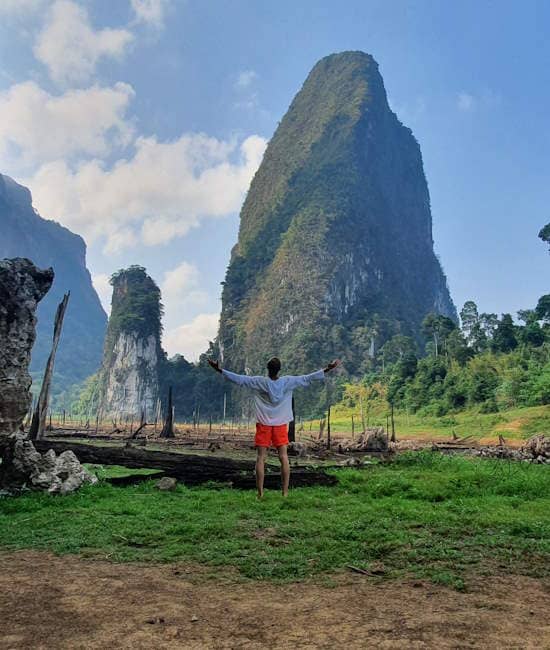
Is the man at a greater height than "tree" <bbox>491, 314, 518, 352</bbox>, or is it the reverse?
"tree" <bbox>491, 314, 518, 352</bbox>

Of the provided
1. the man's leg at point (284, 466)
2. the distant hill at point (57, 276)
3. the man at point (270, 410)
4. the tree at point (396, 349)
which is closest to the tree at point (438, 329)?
the tree at point (396, 349)

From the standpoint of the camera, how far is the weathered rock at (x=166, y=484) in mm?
8133

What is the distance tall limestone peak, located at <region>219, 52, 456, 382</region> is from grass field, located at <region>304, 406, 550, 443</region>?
42.2 m

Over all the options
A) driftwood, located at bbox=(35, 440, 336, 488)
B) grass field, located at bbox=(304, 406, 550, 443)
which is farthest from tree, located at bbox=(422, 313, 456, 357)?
driftwood, located at bbox=(35, 440, 336, 488)

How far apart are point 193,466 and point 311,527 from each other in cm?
453

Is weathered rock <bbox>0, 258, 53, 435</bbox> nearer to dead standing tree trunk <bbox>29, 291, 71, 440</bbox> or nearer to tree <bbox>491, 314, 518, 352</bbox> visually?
dead standing tree trunk <bbox>29, 291, 71, 440</bbox>

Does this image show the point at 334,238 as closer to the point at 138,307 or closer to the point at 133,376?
the point at 138,307

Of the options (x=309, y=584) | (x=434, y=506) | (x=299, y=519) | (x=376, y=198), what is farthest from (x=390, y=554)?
(x=376, y=198)

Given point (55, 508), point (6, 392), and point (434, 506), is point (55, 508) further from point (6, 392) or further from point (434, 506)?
point (434, 506)

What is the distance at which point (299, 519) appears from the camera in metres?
→ 5.64

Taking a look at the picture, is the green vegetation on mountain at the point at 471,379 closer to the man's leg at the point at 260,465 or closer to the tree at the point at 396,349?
the tree at the point at 396,349

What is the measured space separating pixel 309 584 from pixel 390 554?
104 cm

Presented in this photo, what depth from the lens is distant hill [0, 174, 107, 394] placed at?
161 metres

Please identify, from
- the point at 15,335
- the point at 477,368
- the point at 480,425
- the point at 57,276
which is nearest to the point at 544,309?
the point at 477,368
